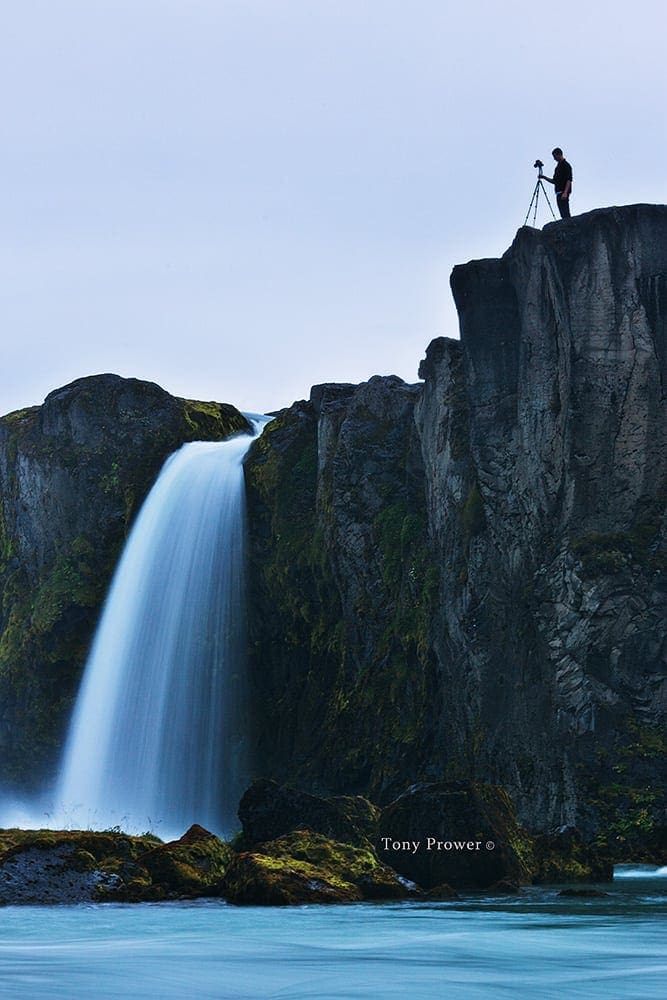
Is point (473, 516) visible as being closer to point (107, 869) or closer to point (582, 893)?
point (582, 893)

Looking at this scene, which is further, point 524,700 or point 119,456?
point 119,456

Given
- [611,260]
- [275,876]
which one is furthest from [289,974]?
[611,260]

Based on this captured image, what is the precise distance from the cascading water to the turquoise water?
25508mm

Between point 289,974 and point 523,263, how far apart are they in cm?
2928

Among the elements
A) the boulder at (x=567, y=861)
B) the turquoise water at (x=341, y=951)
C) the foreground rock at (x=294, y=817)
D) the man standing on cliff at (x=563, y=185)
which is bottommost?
the turquoise water at (x=341, y=951)

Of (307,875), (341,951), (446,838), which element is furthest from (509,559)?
(341,951)

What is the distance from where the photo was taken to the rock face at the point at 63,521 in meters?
54.7

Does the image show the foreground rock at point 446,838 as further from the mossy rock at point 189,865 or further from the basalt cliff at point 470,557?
the basalt cliff at point 470,557

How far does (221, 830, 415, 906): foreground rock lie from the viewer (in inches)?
875

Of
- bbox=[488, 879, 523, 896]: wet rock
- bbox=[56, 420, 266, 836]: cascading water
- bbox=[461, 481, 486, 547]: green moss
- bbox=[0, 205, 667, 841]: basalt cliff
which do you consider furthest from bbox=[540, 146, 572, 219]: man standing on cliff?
bbox=[488, 879, 523, 896]: wet rock

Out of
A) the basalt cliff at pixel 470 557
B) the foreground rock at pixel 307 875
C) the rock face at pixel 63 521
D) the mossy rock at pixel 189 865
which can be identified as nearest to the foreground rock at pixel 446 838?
the foreground rock at pixel 307 875

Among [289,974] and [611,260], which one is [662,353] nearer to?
[611,260]

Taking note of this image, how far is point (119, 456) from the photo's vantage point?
2215 inches

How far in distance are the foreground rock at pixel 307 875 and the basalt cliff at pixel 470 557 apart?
12254mm
